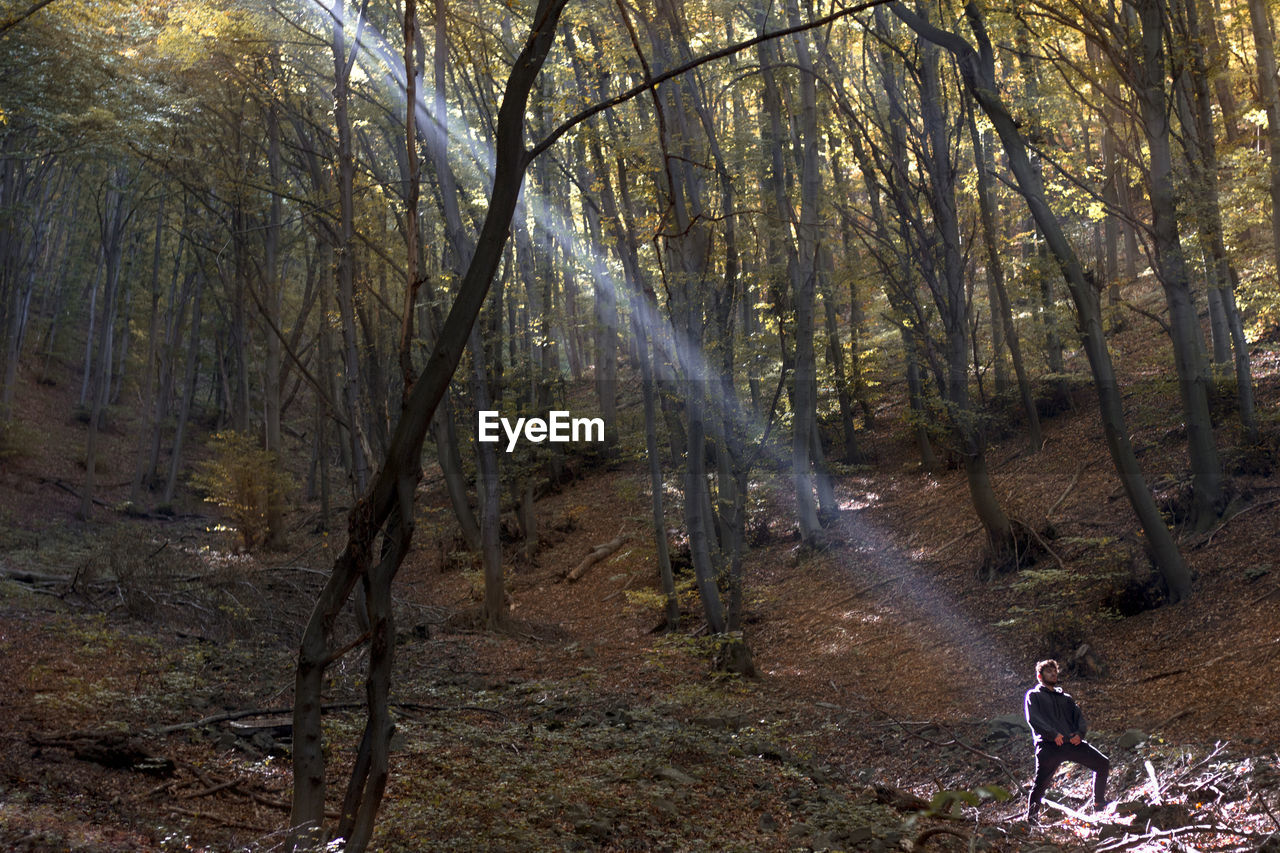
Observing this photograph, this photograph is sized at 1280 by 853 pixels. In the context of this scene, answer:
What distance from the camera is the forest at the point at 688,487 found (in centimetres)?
494

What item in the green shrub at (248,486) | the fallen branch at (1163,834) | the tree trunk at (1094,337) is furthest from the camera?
the green shrub at (248,486)

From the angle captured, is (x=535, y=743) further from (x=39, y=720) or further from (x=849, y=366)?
(x=849, y=366)

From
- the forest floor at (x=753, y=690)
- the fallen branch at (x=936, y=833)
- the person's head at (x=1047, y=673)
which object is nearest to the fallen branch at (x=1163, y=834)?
the forest floor at (x=753, y=690)

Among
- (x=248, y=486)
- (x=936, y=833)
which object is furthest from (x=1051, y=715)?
(x=248, y=486)

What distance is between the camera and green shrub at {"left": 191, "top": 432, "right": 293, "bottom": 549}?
1783cm

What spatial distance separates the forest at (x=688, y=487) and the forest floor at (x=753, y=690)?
0.05m

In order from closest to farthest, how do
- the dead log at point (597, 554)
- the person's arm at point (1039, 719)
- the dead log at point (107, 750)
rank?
1. the dead log at point (107, 750)
2. the person's arm at point (1039, 719)
3. the dead log at point (597, 554)

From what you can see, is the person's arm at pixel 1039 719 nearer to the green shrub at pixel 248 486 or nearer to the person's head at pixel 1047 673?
the person's head at pixel 1047 673

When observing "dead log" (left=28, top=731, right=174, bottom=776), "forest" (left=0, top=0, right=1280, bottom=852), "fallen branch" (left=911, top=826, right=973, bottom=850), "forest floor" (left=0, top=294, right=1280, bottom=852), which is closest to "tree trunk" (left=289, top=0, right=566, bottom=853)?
"forest" (left=0, top=0, right=1280, bottom=852)

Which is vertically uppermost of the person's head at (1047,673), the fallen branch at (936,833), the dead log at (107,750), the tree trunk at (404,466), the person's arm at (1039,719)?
the tree trunk at (404,466)

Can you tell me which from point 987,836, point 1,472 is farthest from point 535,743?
point 1,472

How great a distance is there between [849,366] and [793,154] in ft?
15.4

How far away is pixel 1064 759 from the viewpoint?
575 cm

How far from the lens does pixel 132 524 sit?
22047mm
